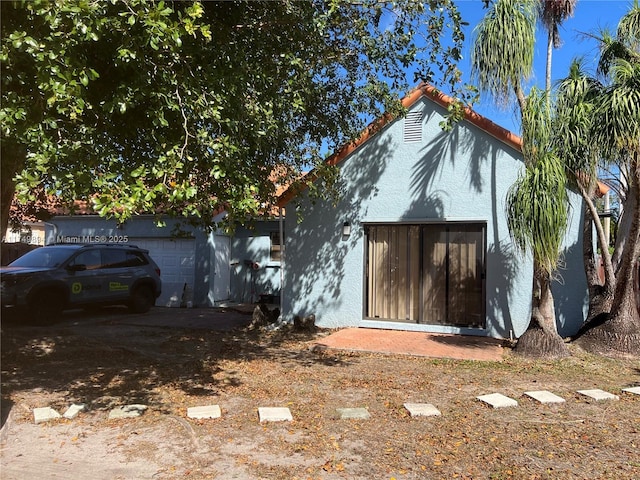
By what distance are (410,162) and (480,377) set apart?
478cm

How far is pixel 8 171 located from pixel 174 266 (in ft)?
30.4

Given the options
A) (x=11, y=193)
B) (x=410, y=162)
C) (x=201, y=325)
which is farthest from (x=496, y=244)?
(x=11, y=193)

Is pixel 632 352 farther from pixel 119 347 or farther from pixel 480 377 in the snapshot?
pixel 119 347

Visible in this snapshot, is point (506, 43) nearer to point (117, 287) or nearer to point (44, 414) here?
point (44, 414)

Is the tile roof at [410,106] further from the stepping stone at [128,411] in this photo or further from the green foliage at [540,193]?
the stepping stone at [128,411]

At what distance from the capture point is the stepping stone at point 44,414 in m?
5.16

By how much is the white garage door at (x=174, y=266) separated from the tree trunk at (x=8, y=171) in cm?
847

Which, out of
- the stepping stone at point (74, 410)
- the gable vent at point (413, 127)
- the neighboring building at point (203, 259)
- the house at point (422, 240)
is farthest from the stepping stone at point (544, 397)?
the neighboring building at point (203, 259)

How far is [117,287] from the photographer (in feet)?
41.0

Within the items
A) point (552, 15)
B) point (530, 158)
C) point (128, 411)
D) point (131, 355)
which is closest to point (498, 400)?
point (530, 158)

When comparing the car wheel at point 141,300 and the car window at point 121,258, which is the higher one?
the car window at point 121,258

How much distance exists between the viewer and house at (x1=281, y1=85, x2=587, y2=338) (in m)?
9.58

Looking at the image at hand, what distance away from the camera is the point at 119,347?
341 inches

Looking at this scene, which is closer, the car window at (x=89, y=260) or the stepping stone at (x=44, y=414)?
the stepping stone at (x=44, y=414)
